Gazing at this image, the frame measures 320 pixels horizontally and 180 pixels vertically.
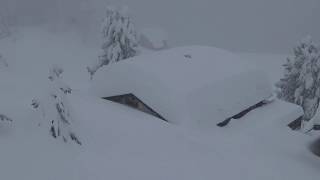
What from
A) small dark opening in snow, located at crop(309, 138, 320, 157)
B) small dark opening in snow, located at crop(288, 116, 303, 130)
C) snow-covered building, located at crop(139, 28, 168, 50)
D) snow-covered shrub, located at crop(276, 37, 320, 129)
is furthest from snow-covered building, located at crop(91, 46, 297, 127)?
snow-covered building, located at crop(139, 28, 168, 50)

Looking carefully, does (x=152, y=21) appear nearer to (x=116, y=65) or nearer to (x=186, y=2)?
(x=186, y=2)

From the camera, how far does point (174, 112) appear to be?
17.9 metres

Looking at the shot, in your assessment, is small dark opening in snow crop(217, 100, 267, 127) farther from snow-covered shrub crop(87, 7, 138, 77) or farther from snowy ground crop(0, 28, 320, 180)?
snow-covered shrub crop(87, 7, 138, 77)

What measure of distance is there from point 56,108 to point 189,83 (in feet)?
23.9

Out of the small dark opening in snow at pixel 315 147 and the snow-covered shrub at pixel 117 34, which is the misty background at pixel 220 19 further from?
the small dark opening in snow at pixel 315 147

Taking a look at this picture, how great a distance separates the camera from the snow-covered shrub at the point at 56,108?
13422mm

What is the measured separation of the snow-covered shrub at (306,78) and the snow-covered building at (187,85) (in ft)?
31.6

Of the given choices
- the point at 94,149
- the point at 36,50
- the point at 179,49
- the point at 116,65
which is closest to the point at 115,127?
the point at 94,149

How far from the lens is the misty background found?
67.8m

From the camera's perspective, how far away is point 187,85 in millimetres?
19047

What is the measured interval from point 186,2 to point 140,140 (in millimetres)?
90366

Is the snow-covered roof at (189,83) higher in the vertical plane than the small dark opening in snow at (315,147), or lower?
higher

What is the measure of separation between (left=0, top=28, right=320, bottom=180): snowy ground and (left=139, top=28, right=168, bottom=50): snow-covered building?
4146cm

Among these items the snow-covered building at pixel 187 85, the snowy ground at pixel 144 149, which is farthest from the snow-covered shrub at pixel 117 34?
the snowy ground at pixel 144 149
